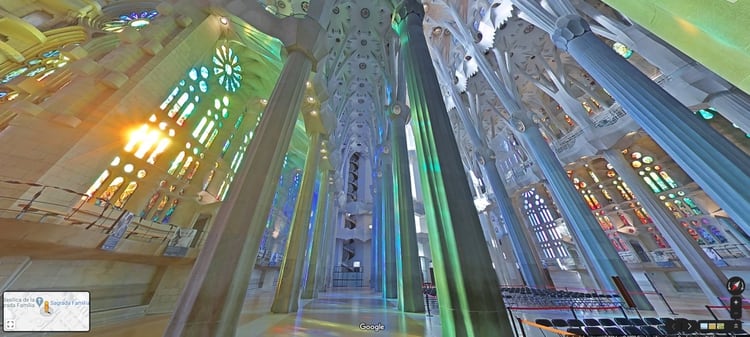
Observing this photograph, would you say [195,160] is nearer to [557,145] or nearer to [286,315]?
[286,315]

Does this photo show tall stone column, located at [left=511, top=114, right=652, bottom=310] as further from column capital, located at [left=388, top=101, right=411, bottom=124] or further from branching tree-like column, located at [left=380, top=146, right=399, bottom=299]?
branching tree-like column, located at [left=380, top=146, right=399, bottom=299]

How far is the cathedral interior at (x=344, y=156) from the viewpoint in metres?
3.20

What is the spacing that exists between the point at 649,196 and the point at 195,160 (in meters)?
21.6

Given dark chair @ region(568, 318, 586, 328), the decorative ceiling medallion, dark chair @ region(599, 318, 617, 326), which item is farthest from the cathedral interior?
dark chair @ region(599, 318, 617, 326)

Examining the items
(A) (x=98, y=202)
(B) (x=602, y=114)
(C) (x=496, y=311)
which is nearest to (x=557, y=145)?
(B) (x=602, y=114)

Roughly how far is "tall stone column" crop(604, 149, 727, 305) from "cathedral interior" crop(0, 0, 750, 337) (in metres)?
0.07

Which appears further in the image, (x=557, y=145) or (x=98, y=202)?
(x=557, y=145)

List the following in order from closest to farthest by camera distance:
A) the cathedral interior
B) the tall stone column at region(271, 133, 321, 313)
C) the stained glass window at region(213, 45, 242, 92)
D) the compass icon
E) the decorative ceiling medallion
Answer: the compass icon < the cathedral interior < the tall stone column at region(271, 133, 321, 313) < the decorative ceiling medallion < the stained glass window at region(213, 45, 242, 92)

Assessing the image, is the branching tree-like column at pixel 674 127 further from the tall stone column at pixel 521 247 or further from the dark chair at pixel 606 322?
the tall stone column at pixel 521 247

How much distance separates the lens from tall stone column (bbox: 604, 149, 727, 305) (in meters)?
7.29

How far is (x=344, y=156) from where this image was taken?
63.9 ft

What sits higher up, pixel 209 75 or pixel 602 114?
pixel 209 75

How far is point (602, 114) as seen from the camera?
1259 centimetres

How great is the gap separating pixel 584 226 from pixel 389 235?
24.6 feet
